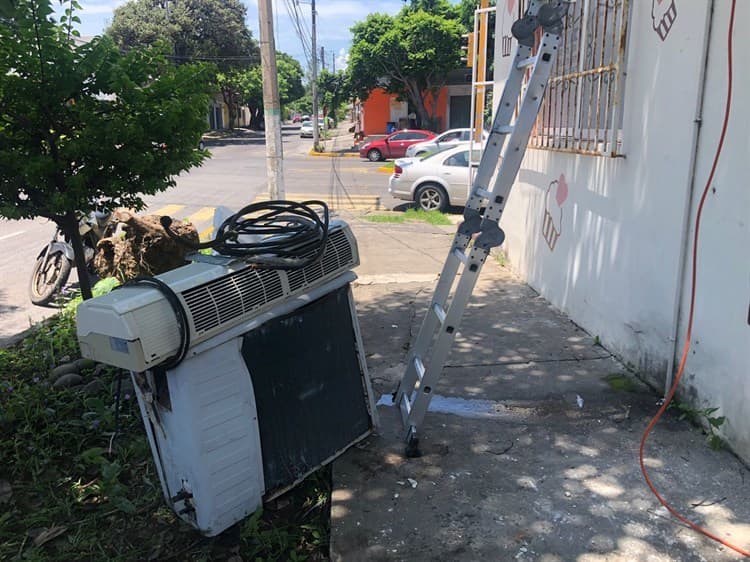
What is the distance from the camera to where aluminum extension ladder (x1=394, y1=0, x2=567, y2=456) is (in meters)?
2.83

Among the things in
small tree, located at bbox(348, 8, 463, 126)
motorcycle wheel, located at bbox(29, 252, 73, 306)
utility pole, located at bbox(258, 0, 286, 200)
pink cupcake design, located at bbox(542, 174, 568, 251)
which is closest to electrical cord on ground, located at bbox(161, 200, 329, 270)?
pink cupcake design, located at bbox(542, 174, 568, 251)

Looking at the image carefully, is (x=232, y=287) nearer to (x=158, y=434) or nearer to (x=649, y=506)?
(x=158, y=434)

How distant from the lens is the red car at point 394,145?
27562 mm

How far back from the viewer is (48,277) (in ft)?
22.3

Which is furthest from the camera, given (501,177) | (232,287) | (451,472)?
(451,472)

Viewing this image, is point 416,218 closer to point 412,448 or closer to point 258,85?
point 412,448

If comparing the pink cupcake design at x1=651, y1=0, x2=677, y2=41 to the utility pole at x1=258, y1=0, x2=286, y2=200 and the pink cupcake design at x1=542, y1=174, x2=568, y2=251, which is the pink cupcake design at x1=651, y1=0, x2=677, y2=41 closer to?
the pink cupcake design at x1=542, y1=174, x2=568, y2=251

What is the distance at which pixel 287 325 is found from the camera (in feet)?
8.83

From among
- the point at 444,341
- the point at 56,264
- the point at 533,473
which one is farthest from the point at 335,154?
the point at 533,473

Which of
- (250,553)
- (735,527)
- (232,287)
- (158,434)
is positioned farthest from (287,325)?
(735,527)

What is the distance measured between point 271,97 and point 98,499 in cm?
814

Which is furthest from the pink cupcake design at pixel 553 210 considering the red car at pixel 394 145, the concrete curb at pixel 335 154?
the concrete curb at pixel 335 154

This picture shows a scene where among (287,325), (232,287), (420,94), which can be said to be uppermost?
(420,94)

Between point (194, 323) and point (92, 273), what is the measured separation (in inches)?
229
